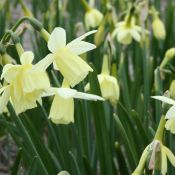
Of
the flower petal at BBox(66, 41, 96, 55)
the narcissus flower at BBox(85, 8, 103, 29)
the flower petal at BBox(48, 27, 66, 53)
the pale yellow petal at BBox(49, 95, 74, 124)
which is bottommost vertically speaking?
the pale yellow petal at BBox(49, 95, 74, 124)

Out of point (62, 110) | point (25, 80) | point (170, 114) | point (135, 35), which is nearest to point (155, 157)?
point (170, 114)

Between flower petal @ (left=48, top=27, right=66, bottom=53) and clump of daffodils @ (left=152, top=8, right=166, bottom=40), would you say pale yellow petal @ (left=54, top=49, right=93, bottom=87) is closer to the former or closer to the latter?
flower petal @ (left=48, top=27, right=66, bottom=53)

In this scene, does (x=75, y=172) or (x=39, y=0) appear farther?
(x=39, y=0)

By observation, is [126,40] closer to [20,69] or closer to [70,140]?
[70,140]

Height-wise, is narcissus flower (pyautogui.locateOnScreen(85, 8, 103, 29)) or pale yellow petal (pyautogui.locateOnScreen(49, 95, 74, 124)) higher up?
narcissus flower (pyautogui.locateOnScreen(85, 8, 103, 29))

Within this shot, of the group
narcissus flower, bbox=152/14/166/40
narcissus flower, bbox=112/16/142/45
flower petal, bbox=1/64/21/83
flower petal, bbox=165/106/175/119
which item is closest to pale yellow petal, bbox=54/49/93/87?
flower petal, bbox=1/64/21/83

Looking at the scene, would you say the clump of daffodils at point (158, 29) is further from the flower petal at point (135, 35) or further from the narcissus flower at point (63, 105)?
the narcissus flower at point (63, 105)

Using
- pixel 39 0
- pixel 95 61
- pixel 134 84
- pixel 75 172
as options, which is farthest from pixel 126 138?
pixel 39 0

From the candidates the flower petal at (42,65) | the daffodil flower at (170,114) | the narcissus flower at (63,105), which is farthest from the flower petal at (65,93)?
the daffodil flower at (170,114)

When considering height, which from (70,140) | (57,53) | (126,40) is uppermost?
(57,53)
